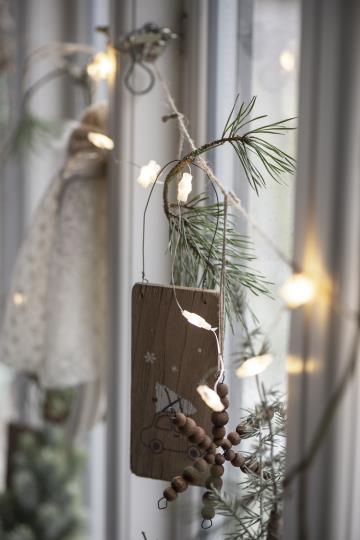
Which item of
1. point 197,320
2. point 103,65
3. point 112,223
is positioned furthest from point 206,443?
point 103,65

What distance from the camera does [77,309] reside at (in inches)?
49.4

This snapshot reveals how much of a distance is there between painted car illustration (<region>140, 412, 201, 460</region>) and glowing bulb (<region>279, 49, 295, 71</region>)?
440mm

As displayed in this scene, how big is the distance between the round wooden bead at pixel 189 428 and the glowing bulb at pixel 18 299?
0.74m

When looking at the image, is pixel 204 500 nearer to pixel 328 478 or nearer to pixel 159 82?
pixel 328 478

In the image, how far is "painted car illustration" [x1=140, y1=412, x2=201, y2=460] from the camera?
715 millimetres

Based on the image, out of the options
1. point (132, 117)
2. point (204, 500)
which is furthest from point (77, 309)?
point (204, 500)

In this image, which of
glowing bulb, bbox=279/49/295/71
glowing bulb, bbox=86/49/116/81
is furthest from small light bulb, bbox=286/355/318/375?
glowing bulb, bbox=86/49/116/81

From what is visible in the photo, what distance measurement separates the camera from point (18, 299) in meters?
1.31

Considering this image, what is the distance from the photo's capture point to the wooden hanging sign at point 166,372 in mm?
686

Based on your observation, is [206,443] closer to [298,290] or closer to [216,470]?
[216,470]

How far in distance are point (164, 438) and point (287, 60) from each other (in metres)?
0.48

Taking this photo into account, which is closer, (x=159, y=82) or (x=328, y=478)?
(x=328, y=478)

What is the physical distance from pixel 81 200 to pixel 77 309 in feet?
0.69

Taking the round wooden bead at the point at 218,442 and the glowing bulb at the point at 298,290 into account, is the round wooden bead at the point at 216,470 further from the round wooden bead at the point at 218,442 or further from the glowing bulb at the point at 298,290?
the glowing bulb at the point at 298,290
